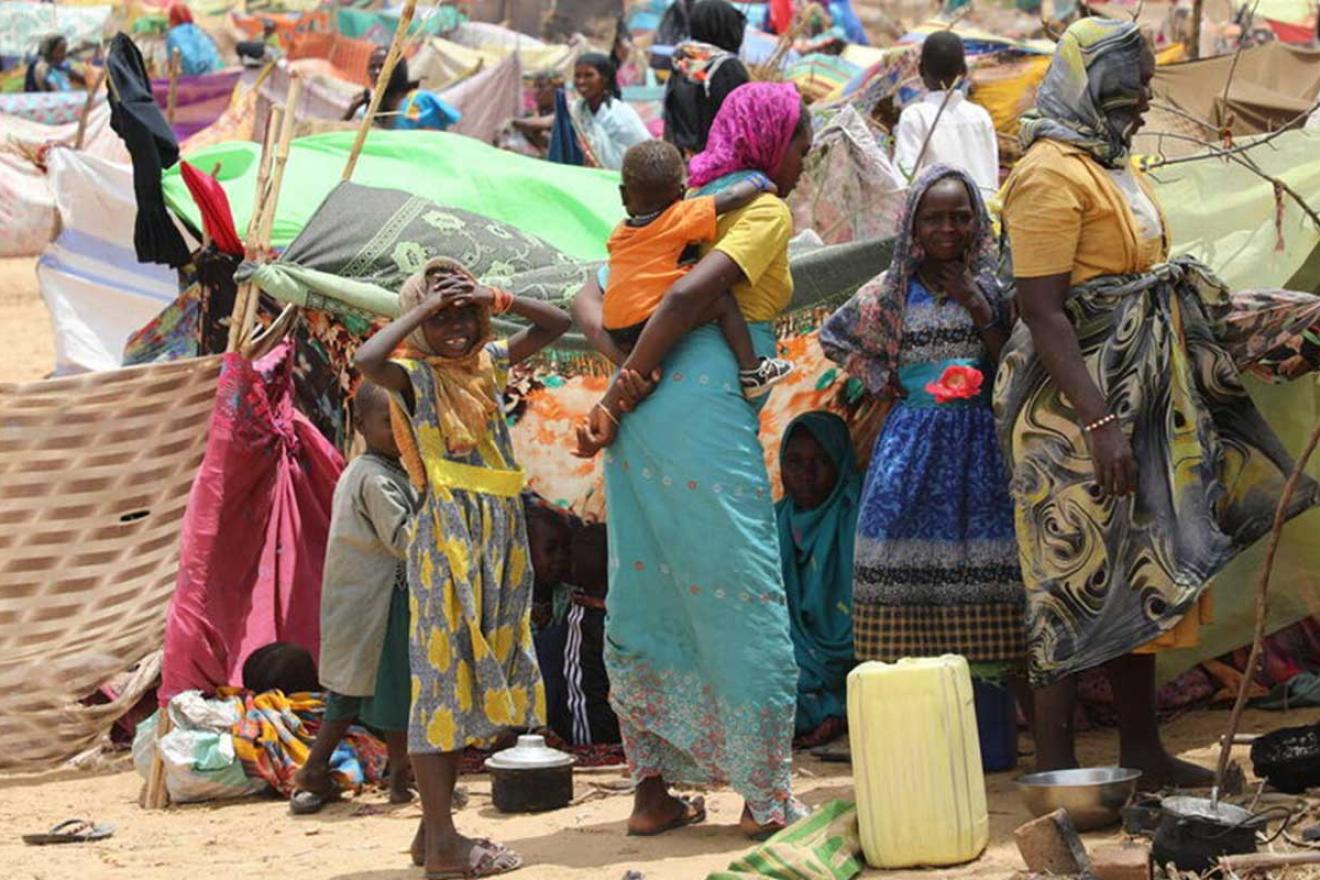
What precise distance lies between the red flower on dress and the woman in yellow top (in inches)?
12.5

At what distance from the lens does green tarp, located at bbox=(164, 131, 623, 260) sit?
26.1 ft

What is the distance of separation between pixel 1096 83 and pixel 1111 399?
2.40 ft

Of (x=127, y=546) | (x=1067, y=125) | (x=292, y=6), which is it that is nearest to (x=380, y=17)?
(x=292, y=6)

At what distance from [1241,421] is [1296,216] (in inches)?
43.7

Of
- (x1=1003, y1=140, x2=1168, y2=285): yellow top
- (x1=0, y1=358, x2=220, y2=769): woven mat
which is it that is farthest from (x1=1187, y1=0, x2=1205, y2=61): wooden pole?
(x1=1003, y1=140, x2=1168, y2=285): yellow top

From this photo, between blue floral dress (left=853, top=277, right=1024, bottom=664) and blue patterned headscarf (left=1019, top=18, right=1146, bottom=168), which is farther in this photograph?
blue floral dress (left=853, top=277, right=1024, bottom=664)

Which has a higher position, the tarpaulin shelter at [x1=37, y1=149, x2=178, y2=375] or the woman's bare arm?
the tarpaulin shelter at [x1=37, y1=149, x2=178, y2=375]

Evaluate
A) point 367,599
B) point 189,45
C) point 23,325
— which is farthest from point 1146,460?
point 189,45

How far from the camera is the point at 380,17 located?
2938cm

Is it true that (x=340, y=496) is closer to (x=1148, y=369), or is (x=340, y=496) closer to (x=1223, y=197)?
(x=1148, y=369)

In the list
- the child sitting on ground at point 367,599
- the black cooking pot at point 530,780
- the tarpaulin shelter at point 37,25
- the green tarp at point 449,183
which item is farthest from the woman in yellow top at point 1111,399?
the tarpaulin shelter at point 37,25

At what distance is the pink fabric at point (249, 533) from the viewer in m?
6.14

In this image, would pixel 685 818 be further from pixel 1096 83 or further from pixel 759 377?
pixel 1096 83

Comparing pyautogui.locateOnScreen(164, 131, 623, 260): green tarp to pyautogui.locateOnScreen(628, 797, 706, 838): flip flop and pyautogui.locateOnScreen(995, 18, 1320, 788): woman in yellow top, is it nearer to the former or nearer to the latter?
pyautogui.locateOnScreen(628, 797, 706, 838): flip flop
